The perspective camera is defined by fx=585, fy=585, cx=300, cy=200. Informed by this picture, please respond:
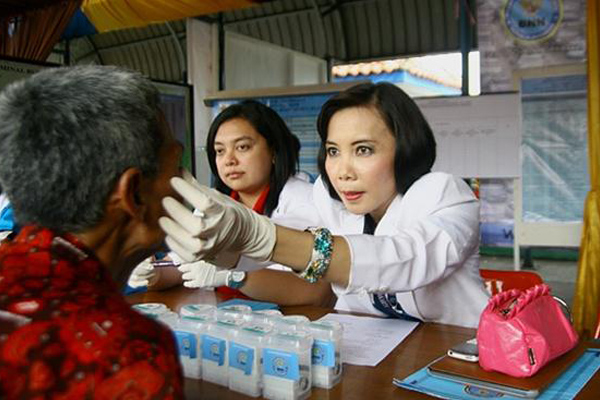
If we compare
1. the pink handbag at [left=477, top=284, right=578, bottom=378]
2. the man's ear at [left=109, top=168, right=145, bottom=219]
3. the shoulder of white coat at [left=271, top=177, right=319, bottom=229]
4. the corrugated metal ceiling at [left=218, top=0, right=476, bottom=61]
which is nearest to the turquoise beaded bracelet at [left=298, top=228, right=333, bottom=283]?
the pink handbag at [left=477, top=284, right=578, bottom=378]

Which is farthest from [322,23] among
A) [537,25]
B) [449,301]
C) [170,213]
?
[170,213]

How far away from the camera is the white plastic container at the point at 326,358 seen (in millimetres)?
1207

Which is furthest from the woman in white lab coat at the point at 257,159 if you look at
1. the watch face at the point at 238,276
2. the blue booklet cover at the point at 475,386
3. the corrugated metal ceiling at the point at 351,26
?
the corrugated metal ceiling at the point at 351,26

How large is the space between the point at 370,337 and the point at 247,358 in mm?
491

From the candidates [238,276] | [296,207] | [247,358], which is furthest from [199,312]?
[296,207]

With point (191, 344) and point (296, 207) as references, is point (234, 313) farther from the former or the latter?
point (296, 207)

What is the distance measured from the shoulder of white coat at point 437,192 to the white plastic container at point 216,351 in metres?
0.70

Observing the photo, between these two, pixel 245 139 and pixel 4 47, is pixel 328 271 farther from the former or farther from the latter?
pixel 4 47

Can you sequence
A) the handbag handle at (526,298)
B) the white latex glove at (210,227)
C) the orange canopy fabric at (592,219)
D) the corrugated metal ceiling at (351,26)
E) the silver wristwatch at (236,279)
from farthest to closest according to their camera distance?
the corrugated metal ceiling at (351,26) < the orange canopy fabric at (592,219) < the silver wristwatch at (236,279) < the handbag handle at (526,298) < the white latex glove at (210,227)

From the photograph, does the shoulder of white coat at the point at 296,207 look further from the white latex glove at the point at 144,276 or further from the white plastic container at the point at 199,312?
the white plastic container at the point at 199,312

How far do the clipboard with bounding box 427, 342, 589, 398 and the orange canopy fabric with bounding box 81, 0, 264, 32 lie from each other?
299 cm

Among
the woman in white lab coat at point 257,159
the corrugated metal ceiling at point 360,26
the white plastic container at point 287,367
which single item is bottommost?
the white plastic container at point 287,367

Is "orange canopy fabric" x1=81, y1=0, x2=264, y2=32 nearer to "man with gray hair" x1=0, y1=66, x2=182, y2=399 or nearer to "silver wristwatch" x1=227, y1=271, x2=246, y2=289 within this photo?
"silver wristwatch" x1=227, y1=271, x2=246, y2=289

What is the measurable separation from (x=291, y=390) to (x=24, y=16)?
333 centimetres
